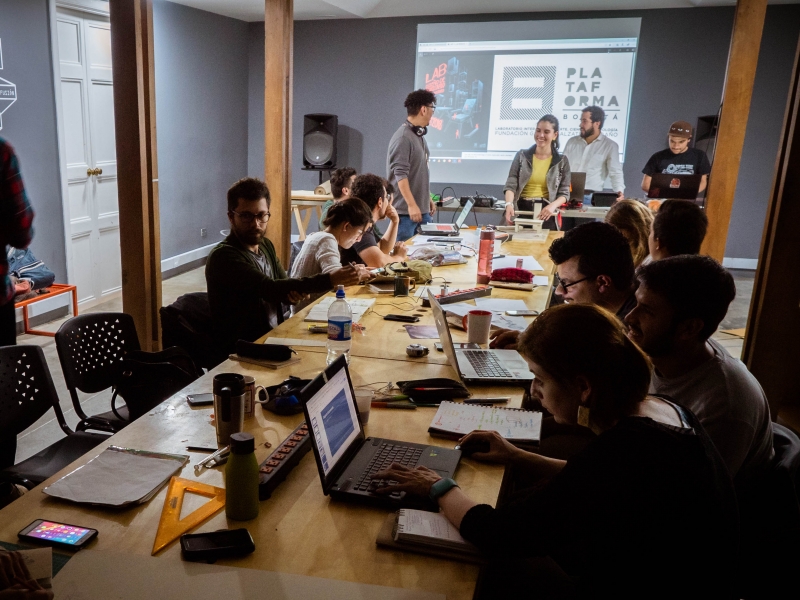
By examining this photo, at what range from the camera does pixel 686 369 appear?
66.2 inches

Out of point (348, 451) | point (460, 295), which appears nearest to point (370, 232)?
point (460, 295)

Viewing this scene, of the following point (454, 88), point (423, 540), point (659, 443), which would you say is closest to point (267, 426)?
point (423, 540)

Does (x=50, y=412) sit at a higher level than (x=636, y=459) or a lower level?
lower

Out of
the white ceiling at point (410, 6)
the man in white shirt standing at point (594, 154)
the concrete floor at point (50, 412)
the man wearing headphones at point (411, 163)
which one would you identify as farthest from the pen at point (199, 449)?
the white ceiling at point (410, 6)

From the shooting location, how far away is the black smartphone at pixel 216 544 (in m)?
1.19

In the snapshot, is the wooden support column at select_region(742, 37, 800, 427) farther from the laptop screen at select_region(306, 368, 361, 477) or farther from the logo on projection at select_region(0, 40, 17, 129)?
the logo on projection at select_region(0, 40, 17, 129)

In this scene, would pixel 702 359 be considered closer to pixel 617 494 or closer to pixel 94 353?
pixel 617 494

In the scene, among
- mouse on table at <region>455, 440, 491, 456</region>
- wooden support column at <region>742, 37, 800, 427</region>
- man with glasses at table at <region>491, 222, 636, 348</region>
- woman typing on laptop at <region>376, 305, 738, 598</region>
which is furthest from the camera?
wooden support column at <region>742, 37, 800, 427</region>

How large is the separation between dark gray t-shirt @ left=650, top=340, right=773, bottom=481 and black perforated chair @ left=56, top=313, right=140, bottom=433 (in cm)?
187

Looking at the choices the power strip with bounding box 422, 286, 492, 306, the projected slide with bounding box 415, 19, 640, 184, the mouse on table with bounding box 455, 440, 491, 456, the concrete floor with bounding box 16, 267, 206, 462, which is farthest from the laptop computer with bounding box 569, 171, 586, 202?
the mouse on table with bounding box 455, 440, 491, 456

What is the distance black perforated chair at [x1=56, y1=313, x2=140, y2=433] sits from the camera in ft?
7.46

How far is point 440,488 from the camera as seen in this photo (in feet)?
4.48

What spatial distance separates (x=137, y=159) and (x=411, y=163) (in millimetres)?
2370

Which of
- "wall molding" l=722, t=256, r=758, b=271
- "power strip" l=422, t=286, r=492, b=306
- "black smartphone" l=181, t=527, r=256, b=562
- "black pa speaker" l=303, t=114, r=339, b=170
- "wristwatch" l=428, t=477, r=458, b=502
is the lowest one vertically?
"wall molding" l=722, t=256, r=758, b=271
